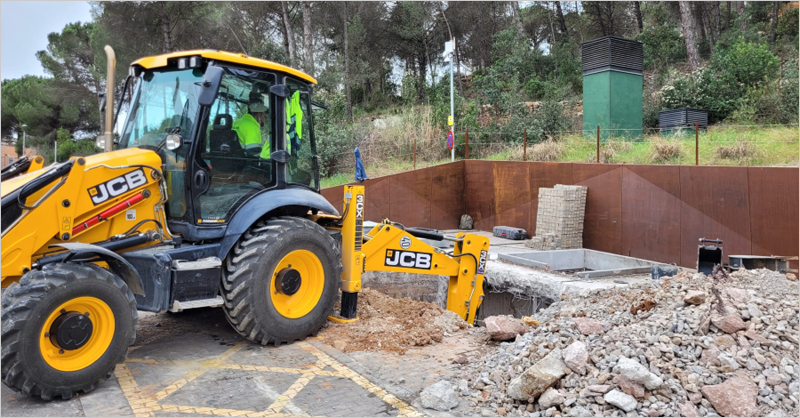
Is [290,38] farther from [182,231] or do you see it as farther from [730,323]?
[730,323]

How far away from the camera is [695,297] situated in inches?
227

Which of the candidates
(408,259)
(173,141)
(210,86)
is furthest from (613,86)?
(173,141)

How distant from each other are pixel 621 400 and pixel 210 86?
436cm

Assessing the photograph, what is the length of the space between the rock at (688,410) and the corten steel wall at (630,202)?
701cm

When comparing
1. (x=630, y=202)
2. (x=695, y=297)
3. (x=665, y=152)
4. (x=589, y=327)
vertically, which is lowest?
(x=589, y=327)

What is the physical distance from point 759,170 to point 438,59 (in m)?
21.9

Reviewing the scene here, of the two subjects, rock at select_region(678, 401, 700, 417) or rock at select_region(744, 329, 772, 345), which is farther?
rock at select_region(744, 329, 772, 345)

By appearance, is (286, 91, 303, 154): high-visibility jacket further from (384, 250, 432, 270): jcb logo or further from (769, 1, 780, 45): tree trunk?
(769, 1, 780, 45): tree trunk

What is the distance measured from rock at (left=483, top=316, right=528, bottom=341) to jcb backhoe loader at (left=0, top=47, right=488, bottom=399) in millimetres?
1163

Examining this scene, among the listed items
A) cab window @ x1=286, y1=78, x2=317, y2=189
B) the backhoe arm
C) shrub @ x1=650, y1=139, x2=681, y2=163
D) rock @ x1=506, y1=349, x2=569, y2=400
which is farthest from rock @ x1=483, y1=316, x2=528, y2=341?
shrub @ x1=650, y1=139, x2=681, y2=163

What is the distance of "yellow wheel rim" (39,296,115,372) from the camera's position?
15.5ft

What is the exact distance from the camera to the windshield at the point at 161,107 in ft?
19.7

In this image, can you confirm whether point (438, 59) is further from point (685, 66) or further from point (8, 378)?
point (8, 378)

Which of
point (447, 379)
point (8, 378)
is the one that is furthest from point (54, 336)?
point (447, 379)
